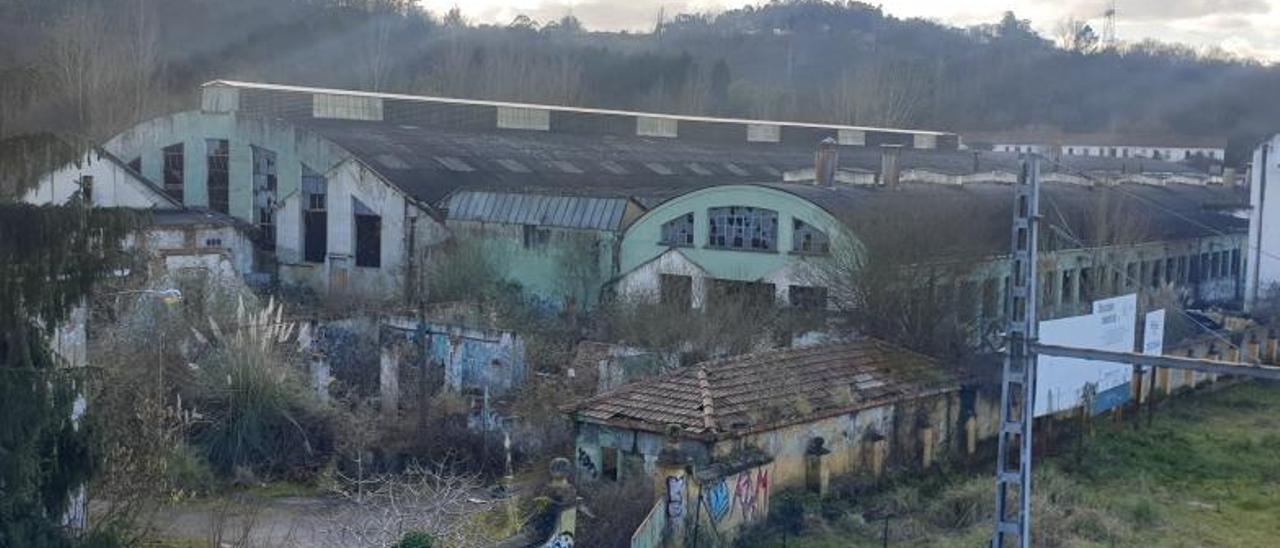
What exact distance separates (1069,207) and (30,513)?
27646 mm

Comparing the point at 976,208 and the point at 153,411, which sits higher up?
the point at 976,208

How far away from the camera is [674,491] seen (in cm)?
1678

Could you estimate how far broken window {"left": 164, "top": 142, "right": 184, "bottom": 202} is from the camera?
1478 inches

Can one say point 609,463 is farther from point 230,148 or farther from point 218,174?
point 218,174

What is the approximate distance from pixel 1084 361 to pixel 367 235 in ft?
61.0

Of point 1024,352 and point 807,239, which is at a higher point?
point 807,239

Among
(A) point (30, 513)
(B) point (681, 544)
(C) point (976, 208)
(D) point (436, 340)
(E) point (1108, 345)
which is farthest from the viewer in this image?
(C) point (976, 208)

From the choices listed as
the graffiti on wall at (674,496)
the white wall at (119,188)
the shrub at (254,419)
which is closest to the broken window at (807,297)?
the shrub at (254,419)

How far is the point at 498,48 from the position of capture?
7306 cm

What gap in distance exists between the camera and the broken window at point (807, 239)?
28.1 metres

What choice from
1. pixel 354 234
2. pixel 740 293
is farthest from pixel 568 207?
pixel 740 293

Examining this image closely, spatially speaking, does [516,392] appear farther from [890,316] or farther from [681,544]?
[681,544]

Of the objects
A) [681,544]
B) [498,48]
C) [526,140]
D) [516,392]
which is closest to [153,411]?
[681,544]

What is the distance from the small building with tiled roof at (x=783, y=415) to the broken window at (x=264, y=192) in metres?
18.2
